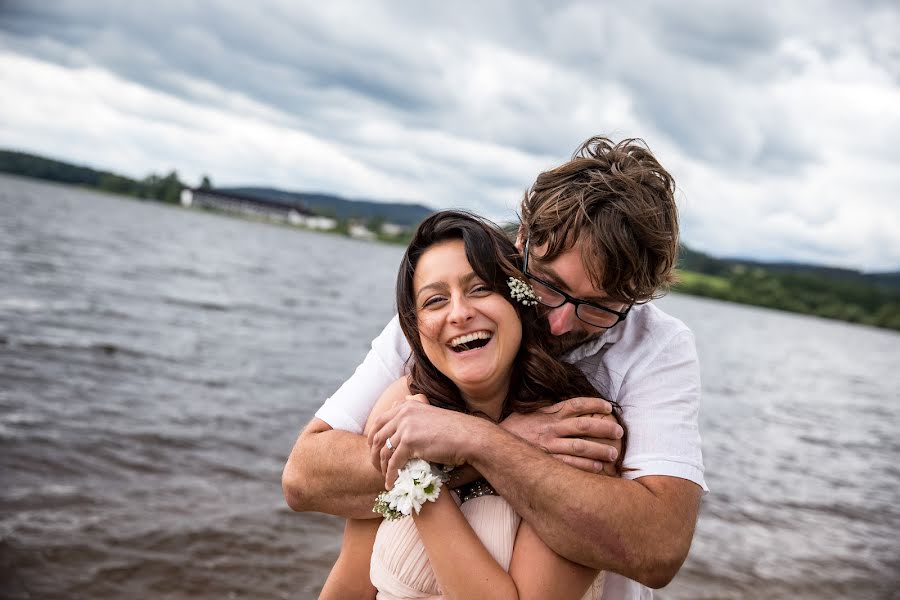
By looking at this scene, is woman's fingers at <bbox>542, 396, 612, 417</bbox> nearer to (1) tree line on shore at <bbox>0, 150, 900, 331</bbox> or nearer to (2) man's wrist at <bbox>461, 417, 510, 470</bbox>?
(2) man's wrist at <bbox>461, 417, 510, 470</bbox>

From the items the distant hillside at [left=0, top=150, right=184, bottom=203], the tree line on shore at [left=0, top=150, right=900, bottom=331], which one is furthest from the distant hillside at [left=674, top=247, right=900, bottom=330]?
the distant hillside at [left=0, top=150, right=184, bottom=203]

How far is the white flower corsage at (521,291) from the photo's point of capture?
365 centimetres

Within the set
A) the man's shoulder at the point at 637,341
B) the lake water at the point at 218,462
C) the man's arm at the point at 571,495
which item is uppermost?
the man's shoulder at the point at 637,341

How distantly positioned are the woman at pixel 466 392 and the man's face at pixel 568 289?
10cm

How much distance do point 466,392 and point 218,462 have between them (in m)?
7.02

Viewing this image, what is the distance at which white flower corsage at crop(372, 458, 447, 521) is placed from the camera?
3156mm

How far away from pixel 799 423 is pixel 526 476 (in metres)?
21.6

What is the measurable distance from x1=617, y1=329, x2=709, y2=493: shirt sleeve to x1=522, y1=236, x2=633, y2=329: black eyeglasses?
280mm

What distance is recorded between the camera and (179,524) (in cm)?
775

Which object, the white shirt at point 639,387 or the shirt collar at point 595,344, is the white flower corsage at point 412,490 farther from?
the shirt collar at point 595,344

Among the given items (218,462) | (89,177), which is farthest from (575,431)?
(89,177)

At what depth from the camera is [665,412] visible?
3434 millimetres

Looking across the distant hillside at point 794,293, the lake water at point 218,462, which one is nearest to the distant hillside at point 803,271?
the distant hillside at point 794,293

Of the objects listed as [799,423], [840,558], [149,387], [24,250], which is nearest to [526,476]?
[840,558]
